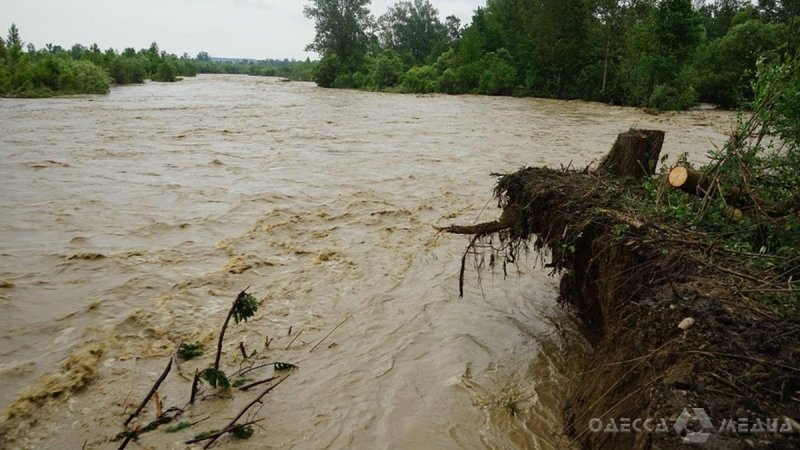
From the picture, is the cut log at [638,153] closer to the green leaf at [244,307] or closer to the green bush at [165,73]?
the green leaf at [244,307]

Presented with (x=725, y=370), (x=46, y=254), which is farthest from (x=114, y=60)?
(x=725, y=370)

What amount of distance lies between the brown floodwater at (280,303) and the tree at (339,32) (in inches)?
1970

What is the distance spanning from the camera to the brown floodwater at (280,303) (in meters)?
3.32

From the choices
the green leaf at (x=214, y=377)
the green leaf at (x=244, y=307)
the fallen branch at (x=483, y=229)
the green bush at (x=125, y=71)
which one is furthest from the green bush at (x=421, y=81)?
the green leaf at (x=214, y=377)

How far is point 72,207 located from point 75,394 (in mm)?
5535

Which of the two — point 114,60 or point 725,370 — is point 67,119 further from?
point 114,60

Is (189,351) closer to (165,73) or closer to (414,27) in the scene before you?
(165,73)

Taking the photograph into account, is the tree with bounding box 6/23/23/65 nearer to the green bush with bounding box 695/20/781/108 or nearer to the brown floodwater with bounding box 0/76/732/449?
the brown floodwater with bounding box 0/76/732/449

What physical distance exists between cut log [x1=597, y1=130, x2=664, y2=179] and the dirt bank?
26.3 inches

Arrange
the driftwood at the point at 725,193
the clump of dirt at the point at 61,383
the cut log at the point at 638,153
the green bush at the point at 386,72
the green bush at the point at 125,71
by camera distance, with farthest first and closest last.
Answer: the green bush at the point at 386,72, the green bush at the point at 125,71, the cut log at the point at 638,153, the driftwood at the point at 725,193, the clump of dirt at the point at 61,383

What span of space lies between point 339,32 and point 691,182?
60042 millimetres

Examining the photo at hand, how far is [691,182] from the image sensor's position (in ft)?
12.3

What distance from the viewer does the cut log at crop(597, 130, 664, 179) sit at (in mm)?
4586

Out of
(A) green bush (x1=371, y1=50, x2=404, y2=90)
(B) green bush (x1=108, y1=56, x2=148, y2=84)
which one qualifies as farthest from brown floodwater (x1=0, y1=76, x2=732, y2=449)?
(A) green bush (x1=371, y1=50, x2=404, y2=90)
